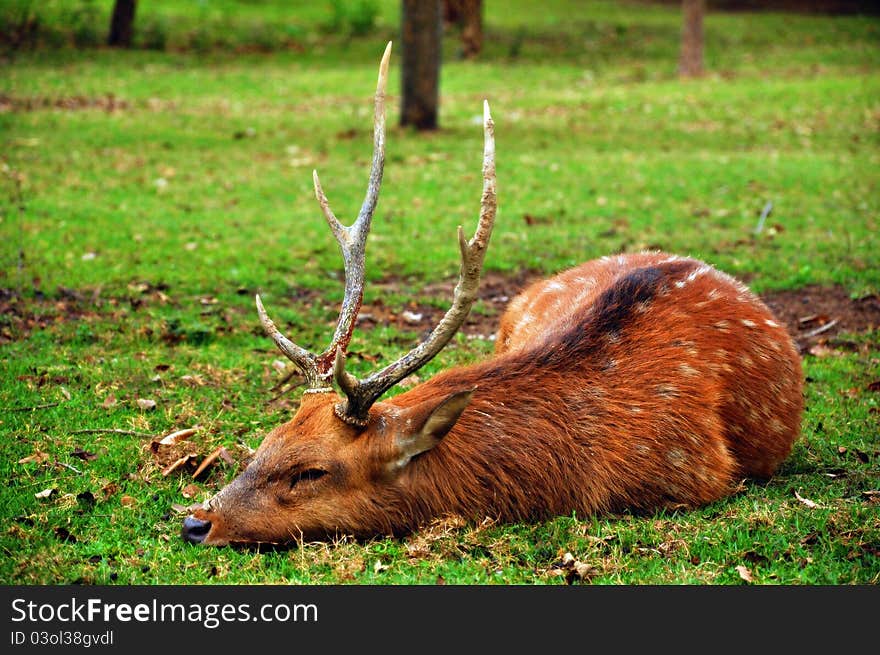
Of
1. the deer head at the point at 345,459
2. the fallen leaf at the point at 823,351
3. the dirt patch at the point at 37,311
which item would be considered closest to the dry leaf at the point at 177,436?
the deer head at the point at 345,459

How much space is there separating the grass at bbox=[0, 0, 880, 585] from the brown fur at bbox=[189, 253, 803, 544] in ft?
0.49

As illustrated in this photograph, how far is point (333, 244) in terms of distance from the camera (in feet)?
34.6

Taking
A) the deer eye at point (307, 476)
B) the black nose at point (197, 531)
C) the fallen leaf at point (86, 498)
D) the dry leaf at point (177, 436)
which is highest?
the deer eye at point (307, 476)

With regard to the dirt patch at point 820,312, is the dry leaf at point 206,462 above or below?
below

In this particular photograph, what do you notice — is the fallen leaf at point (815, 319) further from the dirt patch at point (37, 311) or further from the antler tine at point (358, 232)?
the dirt patch at point (37, 311)

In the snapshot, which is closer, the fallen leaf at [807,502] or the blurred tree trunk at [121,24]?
the fallen leaf at [807,502]

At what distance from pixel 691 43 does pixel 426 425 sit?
19.1 metres

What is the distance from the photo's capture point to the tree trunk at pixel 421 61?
15125mm

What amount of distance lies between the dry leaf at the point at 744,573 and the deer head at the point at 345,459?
52.0 inches

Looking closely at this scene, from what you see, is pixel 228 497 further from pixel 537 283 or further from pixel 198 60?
pixel 198 60

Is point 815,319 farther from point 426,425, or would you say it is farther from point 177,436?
point 177,436

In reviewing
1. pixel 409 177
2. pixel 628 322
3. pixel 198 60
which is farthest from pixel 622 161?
pixel 198 60

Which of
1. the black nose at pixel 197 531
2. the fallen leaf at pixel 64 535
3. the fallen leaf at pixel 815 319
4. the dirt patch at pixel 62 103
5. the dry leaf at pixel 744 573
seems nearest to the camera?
the dry leaf at pixel 744 573

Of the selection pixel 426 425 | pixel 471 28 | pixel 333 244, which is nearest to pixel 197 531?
pixel 426 425
